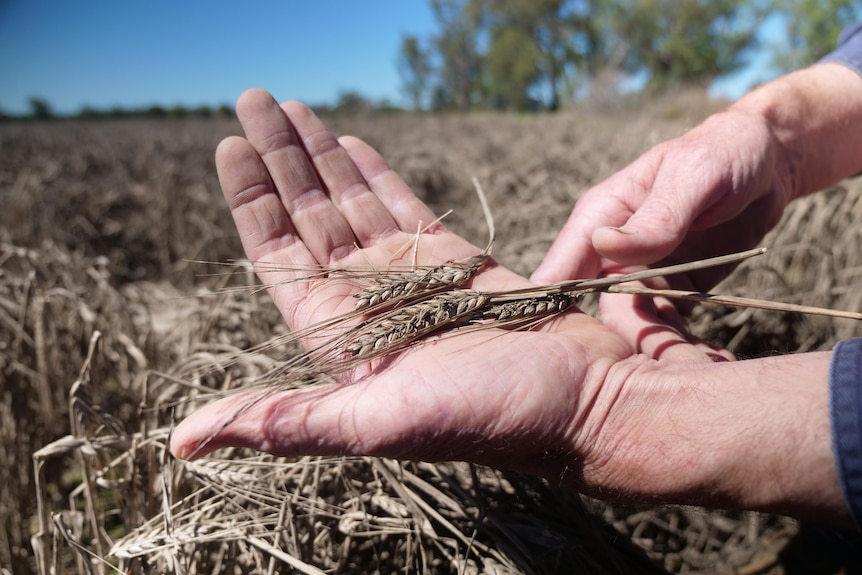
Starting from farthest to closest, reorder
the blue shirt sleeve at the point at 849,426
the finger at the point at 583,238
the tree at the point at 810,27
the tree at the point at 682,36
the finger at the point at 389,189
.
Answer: the tree at the point at 682,36 → the tree at the point at 810,27 → the finger at the point at 389,189 → the finger at the point at 583,238 → the blue shirt sleeve at the point at 849,426

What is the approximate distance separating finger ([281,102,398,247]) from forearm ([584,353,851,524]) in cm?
100

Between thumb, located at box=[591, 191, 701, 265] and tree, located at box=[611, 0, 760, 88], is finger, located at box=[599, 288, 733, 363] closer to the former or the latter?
thumb, located at box=[591, 191, 701, 265]

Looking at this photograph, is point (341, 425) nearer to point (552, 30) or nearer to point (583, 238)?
point (583, 238)

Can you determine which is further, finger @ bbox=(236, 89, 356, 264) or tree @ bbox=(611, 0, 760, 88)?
tree @ bbox=(611, 0, 760, 88)

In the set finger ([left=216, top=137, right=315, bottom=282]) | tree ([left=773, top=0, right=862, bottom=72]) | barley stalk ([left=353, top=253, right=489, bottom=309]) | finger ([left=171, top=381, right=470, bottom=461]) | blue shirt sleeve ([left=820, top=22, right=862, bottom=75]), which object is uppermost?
tree ([left=773, top=0, right=862, bottom=72])

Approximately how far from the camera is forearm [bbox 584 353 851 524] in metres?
1.12

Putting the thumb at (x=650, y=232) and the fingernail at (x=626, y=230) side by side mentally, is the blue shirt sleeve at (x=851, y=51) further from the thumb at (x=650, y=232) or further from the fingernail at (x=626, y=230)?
the fingernail at (x=626, y=230)

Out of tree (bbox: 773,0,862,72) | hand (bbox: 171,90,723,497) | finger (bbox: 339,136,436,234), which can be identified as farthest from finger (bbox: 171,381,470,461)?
tree (bbox: 773,0,862,72)

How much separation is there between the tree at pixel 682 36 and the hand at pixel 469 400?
46.6m

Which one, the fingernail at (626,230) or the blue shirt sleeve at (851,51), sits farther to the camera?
the blue shirt sleeve at (851,51)

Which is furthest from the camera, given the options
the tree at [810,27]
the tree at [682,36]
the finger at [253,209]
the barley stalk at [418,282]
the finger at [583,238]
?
the tree at [682,36]

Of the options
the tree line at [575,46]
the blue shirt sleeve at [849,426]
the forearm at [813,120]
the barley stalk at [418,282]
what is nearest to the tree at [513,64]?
the tree line at [575,46]

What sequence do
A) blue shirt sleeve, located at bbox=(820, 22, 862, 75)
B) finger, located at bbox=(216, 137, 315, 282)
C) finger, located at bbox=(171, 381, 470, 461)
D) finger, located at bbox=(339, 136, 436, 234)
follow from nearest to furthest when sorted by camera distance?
finger, located at bbox=(171, 381, 470, 461)
finger, located at bbox=(216, 137, 315, 282)
finger, located at bbox=(339, 136, 436, 234)
blue shirt sleeve, located at bbox=(820, 22, 862, 75)

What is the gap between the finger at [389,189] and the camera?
2021 mm
